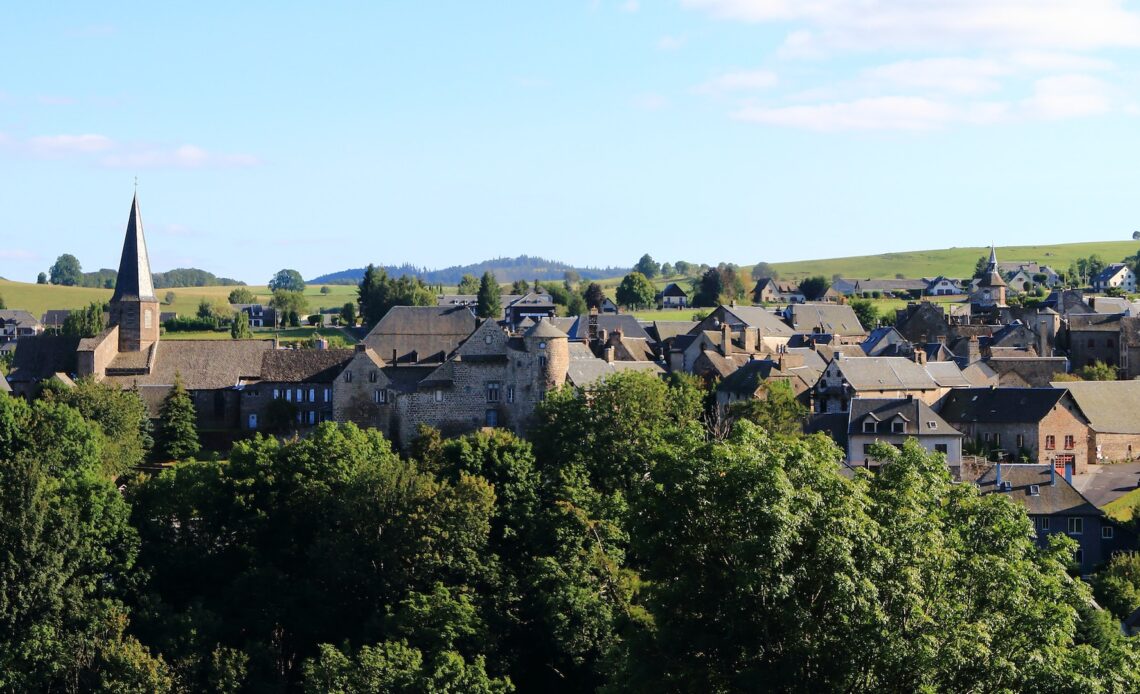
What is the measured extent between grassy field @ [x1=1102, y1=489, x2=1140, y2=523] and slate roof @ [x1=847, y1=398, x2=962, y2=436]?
8.03 m

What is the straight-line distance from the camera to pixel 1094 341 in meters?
98.4

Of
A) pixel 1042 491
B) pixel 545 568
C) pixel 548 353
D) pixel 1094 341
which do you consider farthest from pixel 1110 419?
pixel 545 568

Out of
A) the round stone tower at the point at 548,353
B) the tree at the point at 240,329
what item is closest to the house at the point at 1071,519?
the round stone tower at the point at 548,353

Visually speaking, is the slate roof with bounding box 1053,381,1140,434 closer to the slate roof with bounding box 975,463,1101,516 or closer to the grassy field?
the grassy field

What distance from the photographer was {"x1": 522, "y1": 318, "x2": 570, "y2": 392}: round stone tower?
237 ft

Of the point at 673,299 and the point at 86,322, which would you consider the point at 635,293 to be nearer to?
the point at 673,299

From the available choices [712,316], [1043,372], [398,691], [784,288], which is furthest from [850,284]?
[398,691]

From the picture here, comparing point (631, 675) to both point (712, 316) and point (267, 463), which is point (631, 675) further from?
point (712, 316)

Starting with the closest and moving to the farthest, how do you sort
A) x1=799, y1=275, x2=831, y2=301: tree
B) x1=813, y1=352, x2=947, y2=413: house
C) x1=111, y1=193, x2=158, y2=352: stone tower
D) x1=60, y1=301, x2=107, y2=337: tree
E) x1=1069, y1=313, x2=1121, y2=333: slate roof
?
1. x1=813, y1=352, x2=947, y2=413: house
2. x1=111, y1=193, x2=158, y2=352: stone tower
3. x1=1069, y1=313, x2=1121, y2=333: slate roof
4. x1=60, y1=301, x2=107, y2=337: tree
5. x1=799, y1=275, x2=831, y2=301: tree

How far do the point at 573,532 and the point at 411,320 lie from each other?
122 feet

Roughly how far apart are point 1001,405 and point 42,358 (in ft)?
181

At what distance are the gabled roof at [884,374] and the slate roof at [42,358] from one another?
45.2 metres

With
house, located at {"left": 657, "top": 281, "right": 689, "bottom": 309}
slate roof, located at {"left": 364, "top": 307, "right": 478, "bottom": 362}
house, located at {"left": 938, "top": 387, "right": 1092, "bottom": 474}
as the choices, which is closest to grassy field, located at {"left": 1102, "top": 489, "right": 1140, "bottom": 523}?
house, located at {"left": 938, "top": 387, "right": 1092, "bottom": 474}

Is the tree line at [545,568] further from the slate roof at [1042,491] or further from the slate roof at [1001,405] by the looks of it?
the slate roof at [1001,405]
